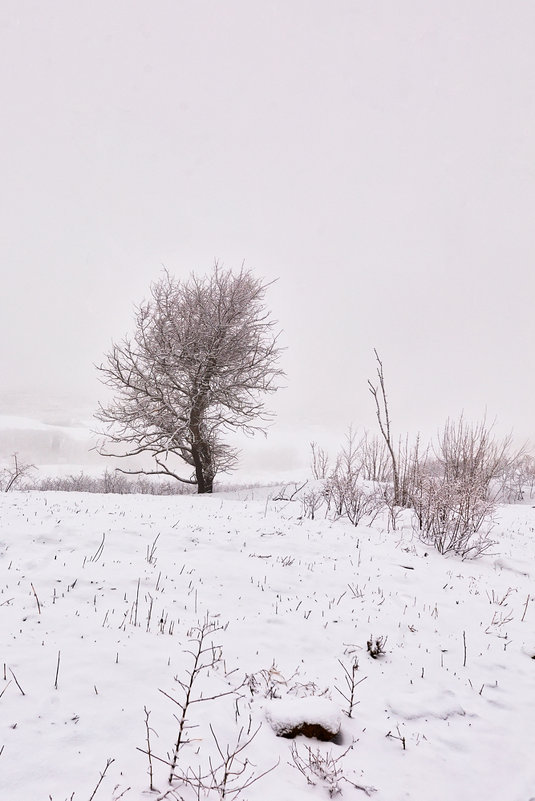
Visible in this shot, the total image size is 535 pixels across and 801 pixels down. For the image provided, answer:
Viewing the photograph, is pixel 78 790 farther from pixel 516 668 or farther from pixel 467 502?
Answer: pixel 467 502

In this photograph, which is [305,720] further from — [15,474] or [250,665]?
[15,474]

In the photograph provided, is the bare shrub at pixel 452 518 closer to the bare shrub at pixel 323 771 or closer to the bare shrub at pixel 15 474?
the bare shrub at pixel 323 771

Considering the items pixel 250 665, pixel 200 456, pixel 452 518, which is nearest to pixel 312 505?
pixel 452 518

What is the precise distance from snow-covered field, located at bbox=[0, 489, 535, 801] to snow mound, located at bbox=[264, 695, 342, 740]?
2 cm

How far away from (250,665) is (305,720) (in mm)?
835

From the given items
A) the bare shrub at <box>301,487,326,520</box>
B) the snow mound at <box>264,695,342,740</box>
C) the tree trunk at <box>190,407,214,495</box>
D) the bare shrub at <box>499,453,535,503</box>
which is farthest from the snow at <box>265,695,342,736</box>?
the bare shrub at <box>499,453,535,503</box>

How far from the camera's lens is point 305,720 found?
2729 millimetres

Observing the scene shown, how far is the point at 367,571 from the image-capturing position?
621cm

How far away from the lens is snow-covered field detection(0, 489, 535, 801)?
2.36 m

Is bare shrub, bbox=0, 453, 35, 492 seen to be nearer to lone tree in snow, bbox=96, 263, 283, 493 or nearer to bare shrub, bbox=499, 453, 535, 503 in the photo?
lone tree in snow, bbox=96, 263, 283, 493

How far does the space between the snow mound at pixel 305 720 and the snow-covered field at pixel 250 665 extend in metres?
0.02

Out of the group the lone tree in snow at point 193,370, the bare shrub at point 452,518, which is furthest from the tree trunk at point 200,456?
the bare shrub at point 452,518

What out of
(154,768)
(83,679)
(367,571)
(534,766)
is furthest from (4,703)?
(367,571)

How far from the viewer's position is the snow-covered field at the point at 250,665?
2363 mm
